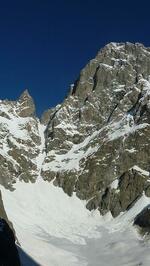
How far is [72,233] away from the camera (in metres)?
167

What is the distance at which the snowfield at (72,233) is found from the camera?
130m

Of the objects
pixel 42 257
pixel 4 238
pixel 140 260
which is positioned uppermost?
pixel 4 238

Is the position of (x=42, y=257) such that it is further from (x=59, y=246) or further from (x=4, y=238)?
(x=4, y=238)

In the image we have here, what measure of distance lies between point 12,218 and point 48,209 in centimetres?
2678

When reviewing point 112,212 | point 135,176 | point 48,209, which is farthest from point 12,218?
point 135,176

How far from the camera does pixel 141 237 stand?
150 metres

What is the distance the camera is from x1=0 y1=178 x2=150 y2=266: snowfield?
13008 centimetres

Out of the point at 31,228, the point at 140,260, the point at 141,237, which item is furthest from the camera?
the point at 31,228

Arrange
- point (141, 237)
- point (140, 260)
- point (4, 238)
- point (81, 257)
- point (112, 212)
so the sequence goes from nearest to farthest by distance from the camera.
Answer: point (4, 238), point (140, 260), point (81, 257), point (141, 237), point (112, 212)

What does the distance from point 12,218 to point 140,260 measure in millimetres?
53633

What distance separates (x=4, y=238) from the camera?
159ft

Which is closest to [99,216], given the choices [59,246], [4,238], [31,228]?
[31,228]

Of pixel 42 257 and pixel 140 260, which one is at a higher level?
pixel 42 257

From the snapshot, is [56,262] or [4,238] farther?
[56,262]
